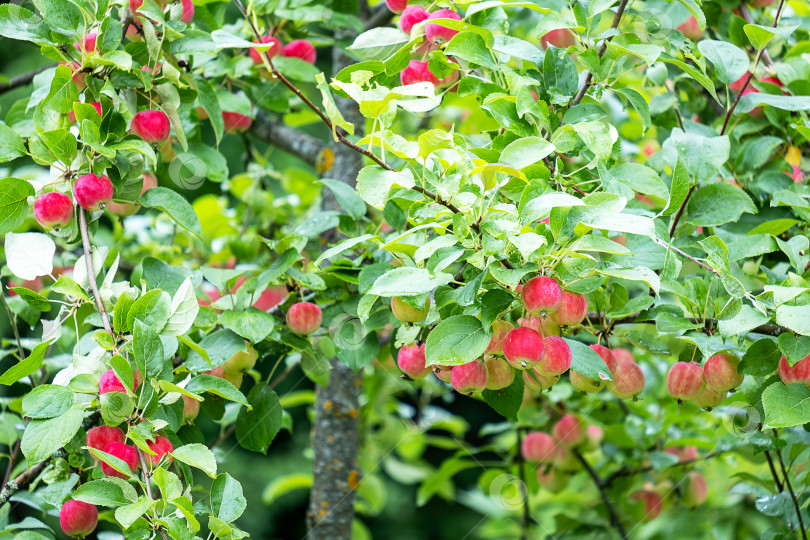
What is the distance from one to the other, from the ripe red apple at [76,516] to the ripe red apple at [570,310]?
18.8 inches

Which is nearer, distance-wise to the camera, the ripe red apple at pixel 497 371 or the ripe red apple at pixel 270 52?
the ripe red apple at pixel 497 371

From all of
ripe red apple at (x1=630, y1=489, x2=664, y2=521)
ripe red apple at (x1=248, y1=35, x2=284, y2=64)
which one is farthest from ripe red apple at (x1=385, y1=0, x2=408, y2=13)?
ripe red apple at (x1=630, y1=489, x2=664, y2=521)

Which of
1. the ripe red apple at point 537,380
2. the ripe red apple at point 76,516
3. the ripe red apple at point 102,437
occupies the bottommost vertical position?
the ripe red apple at point 76,516

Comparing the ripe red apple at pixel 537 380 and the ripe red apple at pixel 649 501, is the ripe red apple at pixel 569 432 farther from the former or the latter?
the ripe red apple at pixel 537 380

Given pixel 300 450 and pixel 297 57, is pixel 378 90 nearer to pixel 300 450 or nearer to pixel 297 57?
pixel 297 57

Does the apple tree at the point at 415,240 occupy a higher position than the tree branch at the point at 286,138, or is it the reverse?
the apple tree at the point at 415,240

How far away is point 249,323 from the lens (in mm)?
775

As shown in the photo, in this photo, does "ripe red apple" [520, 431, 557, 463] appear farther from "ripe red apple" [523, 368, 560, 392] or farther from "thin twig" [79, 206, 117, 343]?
"thin twig" [79, 206, 117, 343]

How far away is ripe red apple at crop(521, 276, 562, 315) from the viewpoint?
0.59 m

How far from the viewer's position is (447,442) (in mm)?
1693

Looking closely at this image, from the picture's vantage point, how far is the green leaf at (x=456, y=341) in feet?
1.99

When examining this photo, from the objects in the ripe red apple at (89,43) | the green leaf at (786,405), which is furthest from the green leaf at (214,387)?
the green leaf at (786,405)

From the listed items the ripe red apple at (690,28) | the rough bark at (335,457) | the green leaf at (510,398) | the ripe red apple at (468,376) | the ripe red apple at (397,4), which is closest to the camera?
the ripe red apple at (468,376)

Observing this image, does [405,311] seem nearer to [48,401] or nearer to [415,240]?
[415,240]
